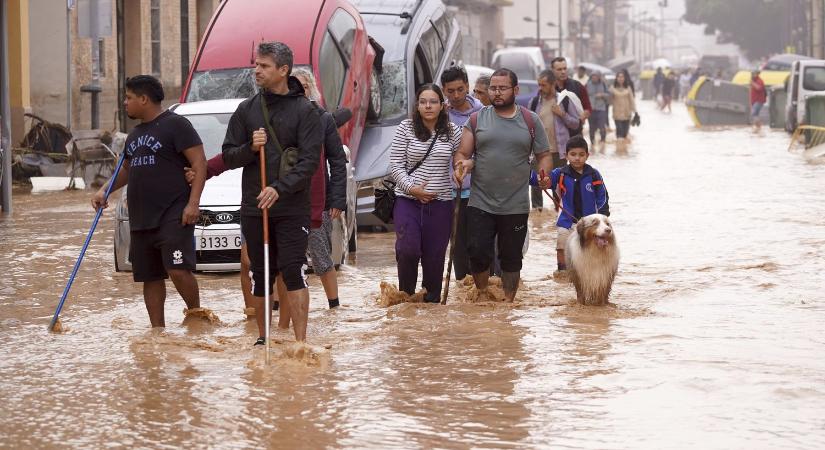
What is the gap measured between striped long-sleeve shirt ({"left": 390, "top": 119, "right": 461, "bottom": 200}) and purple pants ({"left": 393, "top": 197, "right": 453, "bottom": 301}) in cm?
8

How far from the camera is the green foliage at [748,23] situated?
10444 cm

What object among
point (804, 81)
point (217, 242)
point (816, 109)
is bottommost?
point (217, 242)

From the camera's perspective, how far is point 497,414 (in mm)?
7090

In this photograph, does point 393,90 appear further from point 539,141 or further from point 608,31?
point 608,31

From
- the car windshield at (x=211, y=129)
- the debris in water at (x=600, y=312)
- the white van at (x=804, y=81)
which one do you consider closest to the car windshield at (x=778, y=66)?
the white van at (x=804, y=81)

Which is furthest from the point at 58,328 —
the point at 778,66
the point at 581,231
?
the point at 778,66

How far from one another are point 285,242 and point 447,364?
3.55 ft

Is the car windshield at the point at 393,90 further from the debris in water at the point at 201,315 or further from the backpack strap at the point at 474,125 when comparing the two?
the debris in water at the point at 201,315

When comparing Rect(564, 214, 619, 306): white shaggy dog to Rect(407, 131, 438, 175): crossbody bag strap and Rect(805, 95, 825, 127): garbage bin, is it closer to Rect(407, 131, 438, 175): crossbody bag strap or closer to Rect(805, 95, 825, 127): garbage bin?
Rect(407, 131, 438, 175): crossbody bag strap

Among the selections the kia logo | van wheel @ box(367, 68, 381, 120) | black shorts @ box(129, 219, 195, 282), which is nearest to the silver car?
the kia logo

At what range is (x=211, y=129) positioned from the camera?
44.1ft

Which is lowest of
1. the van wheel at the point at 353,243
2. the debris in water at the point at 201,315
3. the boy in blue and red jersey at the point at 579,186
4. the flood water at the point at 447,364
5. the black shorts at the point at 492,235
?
the flood water at the point at 447,364

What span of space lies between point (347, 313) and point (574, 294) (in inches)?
72.1

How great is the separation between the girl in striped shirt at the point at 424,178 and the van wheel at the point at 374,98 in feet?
25.5
